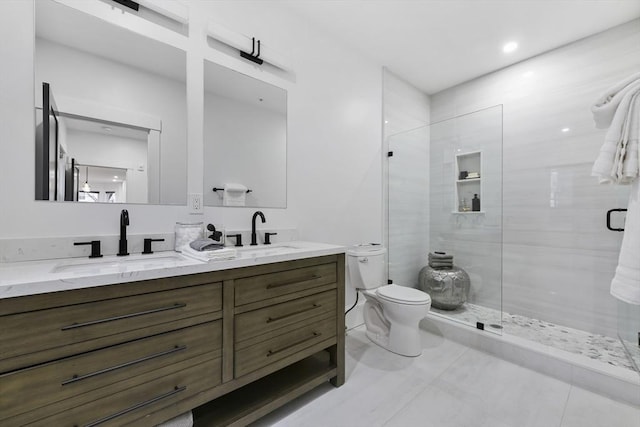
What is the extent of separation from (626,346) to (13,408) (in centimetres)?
336

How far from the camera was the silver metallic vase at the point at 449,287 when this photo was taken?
267cm

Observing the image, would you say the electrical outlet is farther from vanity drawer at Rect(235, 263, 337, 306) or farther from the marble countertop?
vanity drawer at Rect(235, 263, 337, 306)

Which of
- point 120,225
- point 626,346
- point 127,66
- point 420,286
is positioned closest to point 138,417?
point 120,225

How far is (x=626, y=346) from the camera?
6.44 ft

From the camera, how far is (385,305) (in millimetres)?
2182

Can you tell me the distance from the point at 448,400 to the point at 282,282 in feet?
4.03

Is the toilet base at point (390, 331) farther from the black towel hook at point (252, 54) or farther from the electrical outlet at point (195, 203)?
the black towel hook at point (252, 54)

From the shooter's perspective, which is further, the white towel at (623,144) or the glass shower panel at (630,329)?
the glass shower panel at (630,329)

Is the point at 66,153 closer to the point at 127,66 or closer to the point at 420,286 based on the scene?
the point at 127,66

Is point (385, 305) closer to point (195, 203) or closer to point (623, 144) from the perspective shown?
point (195, 203)

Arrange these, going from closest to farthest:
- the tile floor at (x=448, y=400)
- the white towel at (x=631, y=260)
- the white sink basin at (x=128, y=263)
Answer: the white sink basin at (x=128, y=263) → the white towel at (x=631, y=260) → the tile floor at (x=448, y=400)

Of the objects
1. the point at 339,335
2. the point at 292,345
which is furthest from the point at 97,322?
the point at 339,335

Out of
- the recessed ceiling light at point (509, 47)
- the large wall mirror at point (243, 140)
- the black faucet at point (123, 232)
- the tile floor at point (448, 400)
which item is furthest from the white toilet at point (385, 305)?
the recessed ceiling light at point (509, 47)

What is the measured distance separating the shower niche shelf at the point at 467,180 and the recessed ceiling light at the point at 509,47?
101 centimetres
